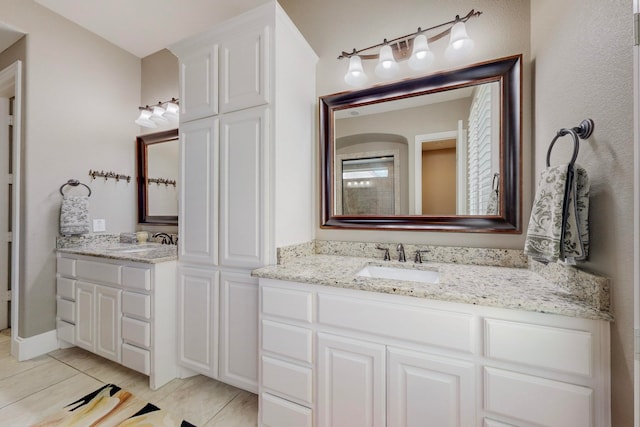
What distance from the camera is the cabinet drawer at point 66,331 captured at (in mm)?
2222

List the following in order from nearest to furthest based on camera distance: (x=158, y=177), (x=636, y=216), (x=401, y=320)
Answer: (x=636, y=216) → (x=401, y=320) → (x=158, y=177)

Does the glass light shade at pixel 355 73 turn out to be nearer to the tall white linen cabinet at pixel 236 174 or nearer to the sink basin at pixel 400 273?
the tall white linen cabinet at pixel 236 174

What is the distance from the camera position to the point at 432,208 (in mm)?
1685

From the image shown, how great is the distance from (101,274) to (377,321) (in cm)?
210

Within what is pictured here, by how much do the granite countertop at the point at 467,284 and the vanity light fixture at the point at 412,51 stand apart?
48.0 inches

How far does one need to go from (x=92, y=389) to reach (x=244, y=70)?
238 cm

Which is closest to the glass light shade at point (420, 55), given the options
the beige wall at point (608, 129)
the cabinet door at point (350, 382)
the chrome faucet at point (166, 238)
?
the beige wall at point (608, 129)

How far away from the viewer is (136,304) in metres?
1.84

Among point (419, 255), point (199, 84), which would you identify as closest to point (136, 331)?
point (199, 84)

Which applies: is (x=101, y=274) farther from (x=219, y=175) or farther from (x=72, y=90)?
(x=72, y=90)

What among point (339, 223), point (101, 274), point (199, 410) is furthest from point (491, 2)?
point (101, 274)

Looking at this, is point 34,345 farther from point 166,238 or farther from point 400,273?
point 400,273

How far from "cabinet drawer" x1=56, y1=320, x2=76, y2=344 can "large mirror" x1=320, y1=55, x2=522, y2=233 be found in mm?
2322

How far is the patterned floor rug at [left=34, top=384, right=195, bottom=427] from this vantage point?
5.01ft
